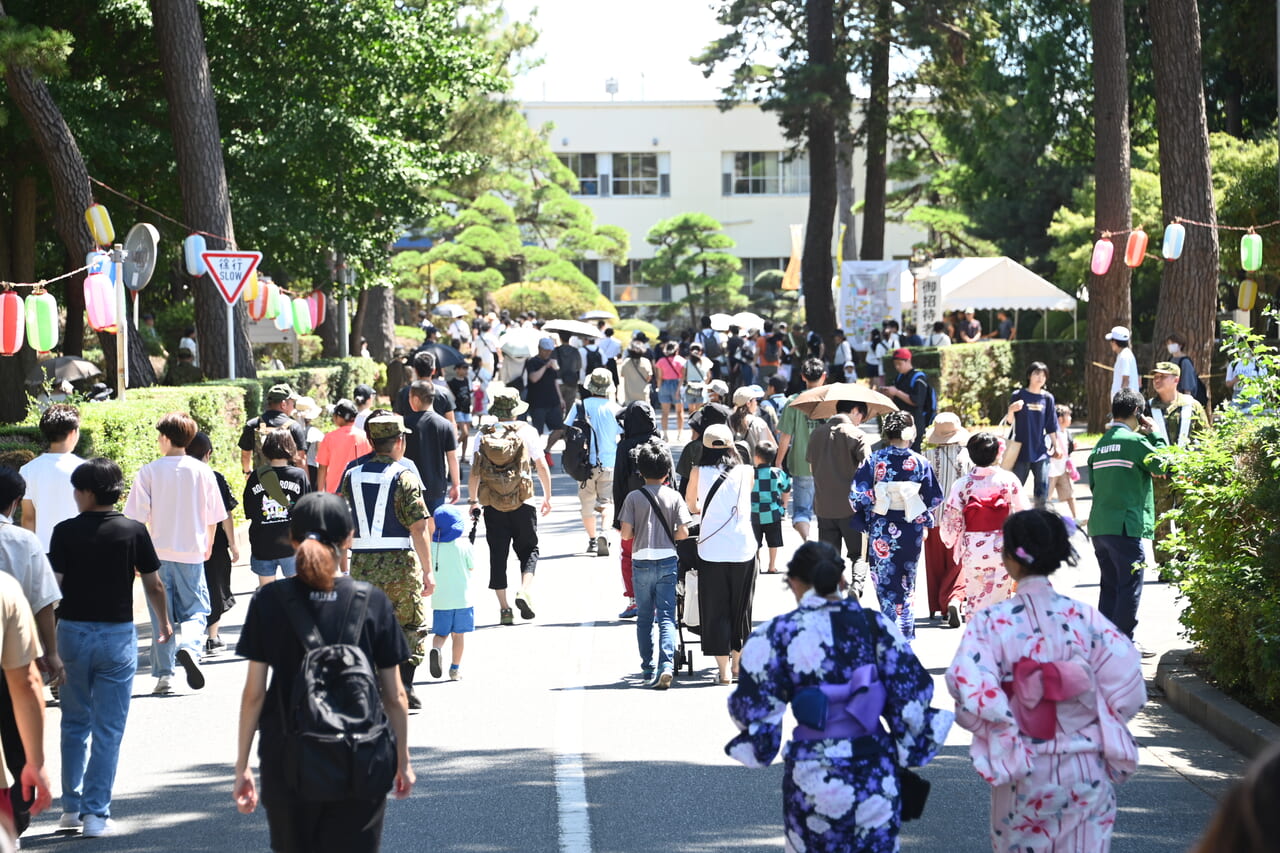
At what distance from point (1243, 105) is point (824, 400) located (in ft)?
81.7

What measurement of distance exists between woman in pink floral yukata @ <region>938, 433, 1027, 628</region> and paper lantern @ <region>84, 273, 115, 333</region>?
A: 942cm

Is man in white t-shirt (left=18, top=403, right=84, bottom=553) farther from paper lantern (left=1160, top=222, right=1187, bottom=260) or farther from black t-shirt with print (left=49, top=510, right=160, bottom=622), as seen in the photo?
paper lantern (left=1160, top=222, right=1187, bottom=260)

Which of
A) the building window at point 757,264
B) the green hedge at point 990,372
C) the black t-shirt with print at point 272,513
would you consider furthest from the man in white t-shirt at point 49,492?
the building window at point 757,264

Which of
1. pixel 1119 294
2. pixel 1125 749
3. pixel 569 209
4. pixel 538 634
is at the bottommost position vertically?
pixel 538 634

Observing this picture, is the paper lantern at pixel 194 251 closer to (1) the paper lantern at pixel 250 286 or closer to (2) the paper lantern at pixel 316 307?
(1) the paper lantern at pixel 250 286

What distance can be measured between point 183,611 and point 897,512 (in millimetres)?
4710

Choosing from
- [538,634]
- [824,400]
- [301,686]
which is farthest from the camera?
[824,400]

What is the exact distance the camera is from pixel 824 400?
479 inches

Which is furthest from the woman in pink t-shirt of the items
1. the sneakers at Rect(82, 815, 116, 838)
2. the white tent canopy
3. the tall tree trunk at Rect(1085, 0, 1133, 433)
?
the sneakers at Rect(82, 815, 116, 838)

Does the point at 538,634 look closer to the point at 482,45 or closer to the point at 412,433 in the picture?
the point at 412,433

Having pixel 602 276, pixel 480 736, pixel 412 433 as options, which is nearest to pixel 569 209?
pixel 602 276

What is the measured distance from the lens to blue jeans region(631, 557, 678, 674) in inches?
363

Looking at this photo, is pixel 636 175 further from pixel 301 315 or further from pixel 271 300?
pixel 271 300

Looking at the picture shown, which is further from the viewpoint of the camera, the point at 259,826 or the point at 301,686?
the point at 259,826
